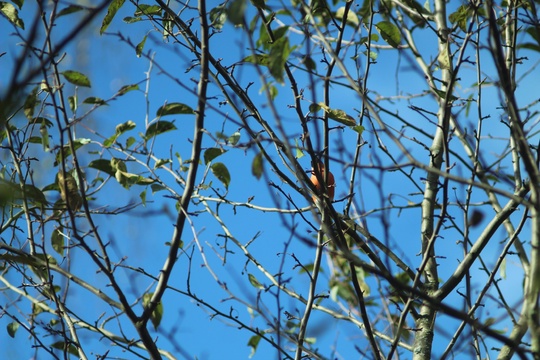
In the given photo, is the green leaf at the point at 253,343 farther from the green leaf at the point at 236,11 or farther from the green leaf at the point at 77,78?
the green leaf at the point at 236,11

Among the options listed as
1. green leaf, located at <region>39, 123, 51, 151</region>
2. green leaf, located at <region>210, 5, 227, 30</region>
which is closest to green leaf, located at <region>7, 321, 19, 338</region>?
green leaf, located at <region>39, 123, 51, 151</region>

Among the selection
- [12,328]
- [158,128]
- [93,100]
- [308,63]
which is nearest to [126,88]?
[93,100]

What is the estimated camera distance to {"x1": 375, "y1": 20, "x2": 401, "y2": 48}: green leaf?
1.96 metres

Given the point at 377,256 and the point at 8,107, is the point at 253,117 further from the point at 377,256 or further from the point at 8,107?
the point at 8,107

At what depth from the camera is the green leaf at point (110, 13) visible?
1858mm

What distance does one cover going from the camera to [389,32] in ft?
6.51

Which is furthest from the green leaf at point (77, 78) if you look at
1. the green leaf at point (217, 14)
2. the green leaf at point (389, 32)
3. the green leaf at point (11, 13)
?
the green leaf at point (389, 32)

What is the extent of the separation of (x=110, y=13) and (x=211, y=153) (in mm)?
457

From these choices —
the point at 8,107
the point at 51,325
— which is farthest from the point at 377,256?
the point at 8,107

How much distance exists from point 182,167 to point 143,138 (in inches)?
6.9

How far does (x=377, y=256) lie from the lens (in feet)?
6.02

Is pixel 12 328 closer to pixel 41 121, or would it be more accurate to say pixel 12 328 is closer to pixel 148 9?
pixel 41 121

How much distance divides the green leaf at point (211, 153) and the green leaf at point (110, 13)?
0.42 m

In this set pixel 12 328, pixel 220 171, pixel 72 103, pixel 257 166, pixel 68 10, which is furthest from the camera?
pixel 12 328
